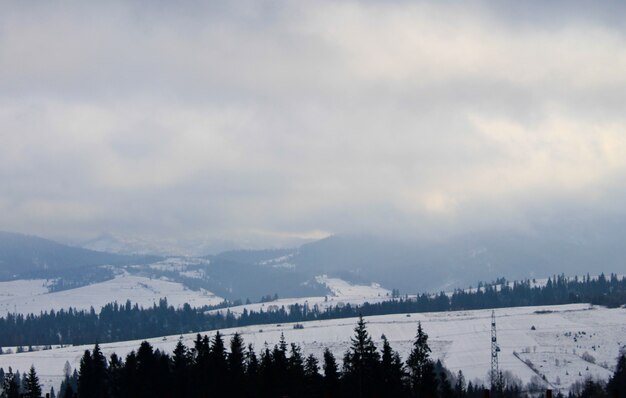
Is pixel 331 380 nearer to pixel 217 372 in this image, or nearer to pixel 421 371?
pixel 217 372

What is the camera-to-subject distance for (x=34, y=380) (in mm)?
113625

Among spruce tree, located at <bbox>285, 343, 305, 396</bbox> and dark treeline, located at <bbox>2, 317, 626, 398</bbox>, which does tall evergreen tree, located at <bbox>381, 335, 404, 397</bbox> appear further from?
spruce tree, located at <bbox>285, 343, 305, 396</bbox>

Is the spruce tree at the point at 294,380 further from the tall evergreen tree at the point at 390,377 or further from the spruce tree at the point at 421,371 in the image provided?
the spruce tree at the point at 421,371

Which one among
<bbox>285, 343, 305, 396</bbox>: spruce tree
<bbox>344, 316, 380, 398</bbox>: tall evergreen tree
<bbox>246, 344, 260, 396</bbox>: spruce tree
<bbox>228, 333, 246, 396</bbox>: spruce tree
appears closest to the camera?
<bbox>285, 343, 305, 396</bbox>: spruce tree

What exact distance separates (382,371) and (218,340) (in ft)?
70.6

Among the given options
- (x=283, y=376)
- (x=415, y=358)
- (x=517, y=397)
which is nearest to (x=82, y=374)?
(x=283, y=376)

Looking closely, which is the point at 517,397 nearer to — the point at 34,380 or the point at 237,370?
the point at 237,370

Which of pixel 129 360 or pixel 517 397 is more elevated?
pixel 129 360

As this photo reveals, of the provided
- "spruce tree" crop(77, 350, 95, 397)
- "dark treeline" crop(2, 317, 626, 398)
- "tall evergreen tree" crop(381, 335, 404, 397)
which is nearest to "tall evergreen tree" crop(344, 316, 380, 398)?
"dark treeline" crop(2, 317, 626, 398)

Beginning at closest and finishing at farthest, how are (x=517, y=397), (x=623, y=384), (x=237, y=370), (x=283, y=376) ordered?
1. (x=283, y=376)
2. (x=237, y=370)
3. (x=623, y=384)
4. (x=517, y=397)

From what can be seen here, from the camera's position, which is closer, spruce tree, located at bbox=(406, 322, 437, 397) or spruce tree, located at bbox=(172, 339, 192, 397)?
spruce tree, located at bbox=(406, 322, 437, 397)

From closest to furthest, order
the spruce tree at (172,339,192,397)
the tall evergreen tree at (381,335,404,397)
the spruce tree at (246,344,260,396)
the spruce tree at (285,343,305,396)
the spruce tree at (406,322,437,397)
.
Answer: the spruce tree at (285,343,305,396) → the spruce tree at (246,344,260,396) → the tall evergreen tree at (381,335,404,397) → the spruce tree at (406,322,437,397) → the spruce tree at (172,339,192,397)

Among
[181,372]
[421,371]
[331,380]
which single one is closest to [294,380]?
[331,380]

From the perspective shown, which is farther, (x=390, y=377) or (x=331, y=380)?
(x=390, y=377)
